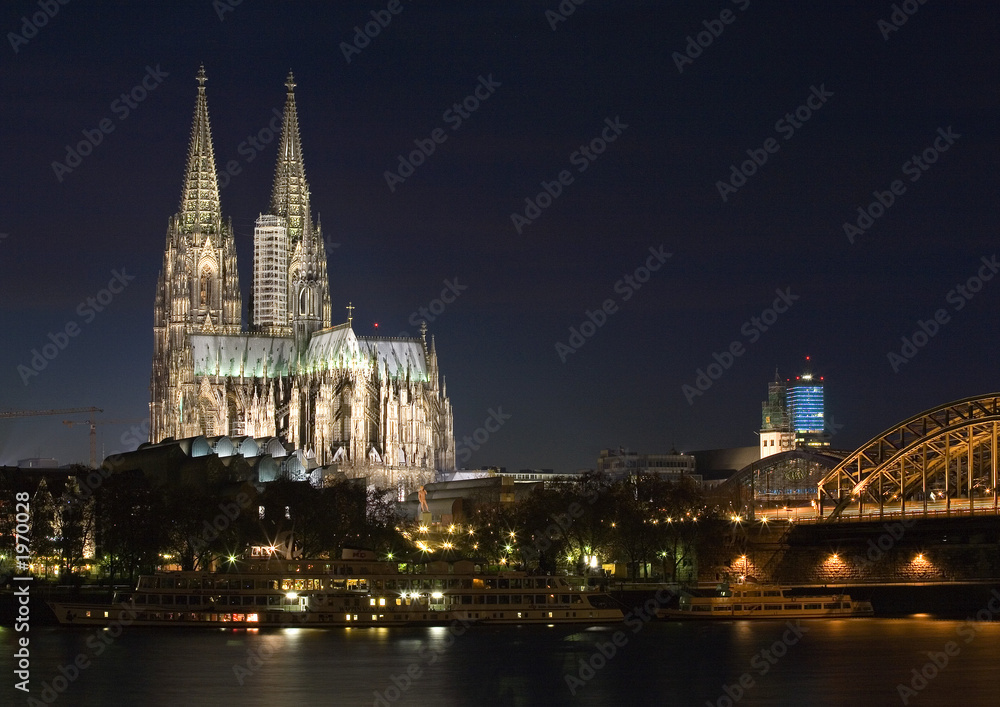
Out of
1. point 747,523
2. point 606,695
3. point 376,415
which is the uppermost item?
point 376,415

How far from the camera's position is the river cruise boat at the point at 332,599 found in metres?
108

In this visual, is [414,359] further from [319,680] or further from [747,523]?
[319,680]

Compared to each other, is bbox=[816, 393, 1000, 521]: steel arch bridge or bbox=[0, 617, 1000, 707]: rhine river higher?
bbox=[816, 393, 1000, 521]: steel arch bridge

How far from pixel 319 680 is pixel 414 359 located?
118013 millimetres

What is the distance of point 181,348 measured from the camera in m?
198

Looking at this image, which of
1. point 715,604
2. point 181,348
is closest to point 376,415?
point 181,348

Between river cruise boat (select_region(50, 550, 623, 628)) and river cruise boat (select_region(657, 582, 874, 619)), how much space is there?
6988 millimetres

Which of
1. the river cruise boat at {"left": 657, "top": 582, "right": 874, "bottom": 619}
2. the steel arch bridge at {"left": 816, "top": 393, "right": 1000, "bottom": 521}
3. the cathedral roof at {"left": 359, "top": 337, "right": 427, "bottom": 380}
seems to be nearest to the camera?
the river cruise boat at {"left": 657, "top": 582, "right": 874, "bottom": 619}
